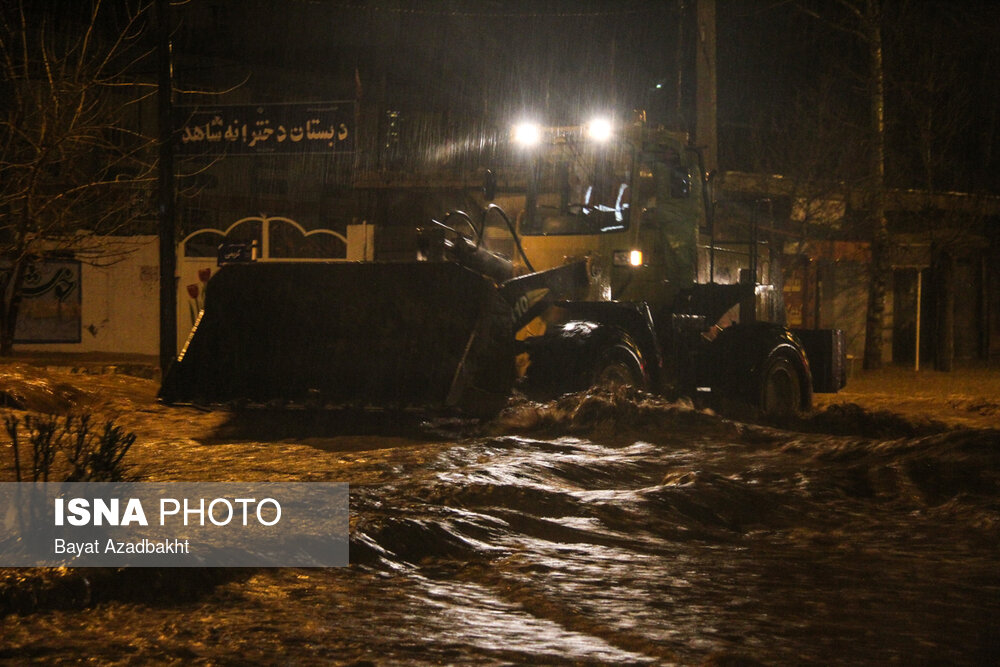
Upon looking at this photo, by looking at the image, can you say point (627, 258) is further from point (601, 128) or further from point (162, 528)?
point (162, 528)

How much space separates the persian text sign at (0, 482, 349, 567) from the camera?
5633mm

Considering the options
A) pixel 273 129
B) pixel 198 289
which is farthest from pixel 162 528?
pixel 198 289

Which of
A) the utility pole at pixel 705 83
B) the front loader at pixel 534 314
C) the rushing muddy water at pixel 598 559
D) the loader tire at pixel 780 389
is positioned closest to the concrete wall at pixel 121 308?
the utility pole at pixel 705 83

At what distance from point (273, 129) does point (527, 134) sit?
27.7ft

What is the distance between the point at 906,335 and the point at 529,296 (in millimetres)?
19631

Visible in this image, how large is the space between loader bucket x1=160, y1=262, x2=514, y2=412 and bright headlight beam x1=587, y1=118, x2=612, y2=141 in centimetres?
255

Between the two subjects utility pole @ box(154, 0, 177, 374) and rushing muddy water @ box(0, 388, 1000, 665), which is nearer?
rushing muddy water @ box(0, 388, 1000, 665)

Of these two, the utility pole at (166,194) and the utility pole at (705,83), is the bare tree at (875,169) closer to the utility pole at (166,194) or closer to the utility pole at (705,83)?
the utility pole at (705,83)

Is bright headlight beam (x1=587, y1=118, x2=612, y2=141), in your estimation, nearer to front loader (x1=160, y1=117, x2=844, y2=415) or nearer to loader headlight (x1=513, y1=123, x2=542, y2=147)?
front loader (x1=160, y1=117, x2=844, y2=415)

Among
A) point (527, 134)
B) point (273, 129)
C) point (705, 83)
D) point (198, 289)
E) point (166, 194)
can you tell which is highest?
point (705, 83)

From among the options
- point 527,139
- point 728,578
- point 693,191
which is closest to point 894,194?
point 693,191

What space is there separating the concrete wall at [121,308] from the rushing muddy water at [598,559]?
46.1 ft

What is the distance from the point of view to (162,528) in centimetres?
616

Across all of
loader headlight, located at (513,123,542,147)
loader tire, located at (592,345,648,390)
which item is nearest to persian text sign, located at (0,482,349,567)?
loader tire, located at (592,345,648,390)
